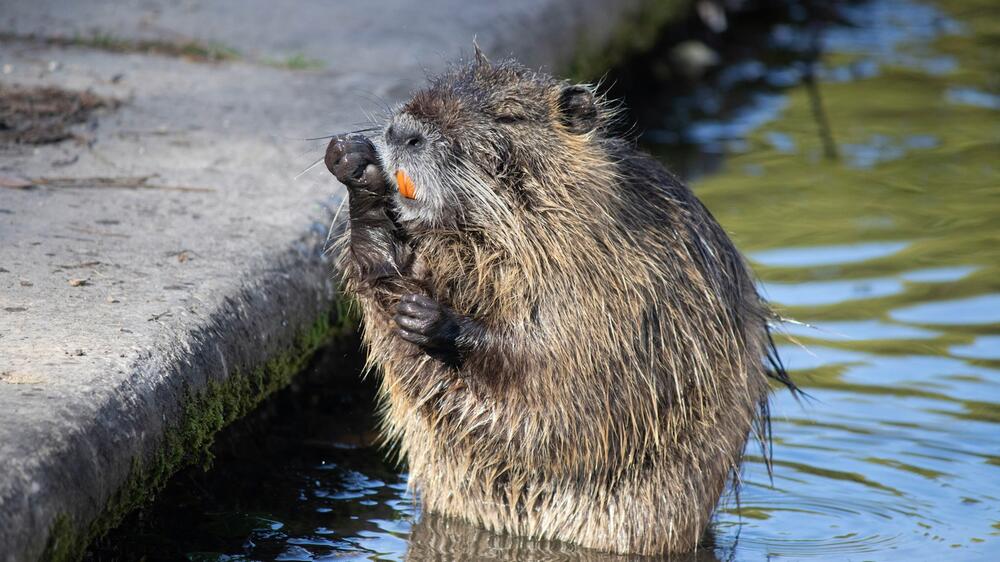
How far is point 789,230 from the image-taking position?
5699 millimetres

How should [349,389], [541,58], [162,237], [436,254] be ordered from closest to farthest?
[436,254] < [162,237] < [349,389] < [541,58]

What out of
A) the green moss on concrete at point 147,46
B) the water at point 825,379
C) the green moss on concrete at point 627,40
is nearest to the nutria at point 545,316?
the water at point 825,379

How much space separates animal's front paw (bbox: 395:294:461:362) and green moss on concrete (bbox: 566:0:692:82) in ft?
11.7

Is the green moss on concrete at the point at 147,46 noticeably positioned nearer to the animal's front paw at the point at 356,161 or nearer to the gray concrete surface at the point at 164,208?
the gray concrete surface at the point at 164,208

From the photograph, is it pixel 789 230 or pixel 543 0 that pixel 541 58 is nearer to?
pixel 543 0

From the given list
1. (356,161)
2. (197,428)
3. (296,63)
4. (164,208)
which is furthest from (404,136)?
(296,63)

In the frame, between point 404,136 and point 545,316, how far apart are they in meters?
0.51

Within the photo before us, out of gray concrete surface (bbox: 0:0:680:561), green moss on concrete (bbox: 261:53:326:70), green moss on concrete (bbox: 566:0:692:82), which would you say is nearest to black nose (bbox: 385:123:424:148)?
gray concrete surface (bbox: 0:0:680:561)

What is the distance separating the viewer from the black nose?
319 centimetres

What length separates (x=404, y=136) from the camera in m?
3.19

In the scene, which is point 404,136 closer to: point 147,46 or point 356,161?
point 356,161

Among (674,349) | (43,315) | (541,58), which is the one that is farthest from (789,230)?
(43,315)

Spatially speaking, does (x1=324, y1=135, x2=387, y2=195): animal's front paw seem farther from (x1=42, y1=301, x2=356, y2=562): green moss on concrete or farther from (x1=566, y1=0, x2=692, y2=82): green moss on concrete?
(x1=566, y1=0, x2=692, y2=82): green moss on concrete

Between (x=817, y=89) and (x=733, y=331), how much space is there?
481cm
